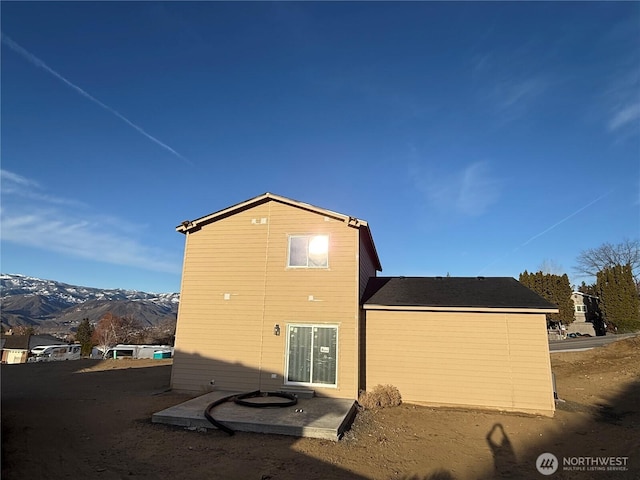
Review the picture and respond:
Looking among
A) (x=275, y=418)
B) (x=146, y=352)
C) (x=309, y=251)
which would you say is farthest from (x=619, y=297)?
(x=146, y=352)

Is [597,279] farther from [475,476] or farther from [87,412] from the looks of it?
[87,412]

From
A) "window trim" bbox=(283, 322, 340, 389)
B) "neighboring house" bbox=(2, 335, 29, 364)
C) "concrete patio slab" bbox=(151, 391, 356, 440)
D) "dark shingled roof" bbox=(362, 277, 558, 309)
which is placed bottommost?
"neighboring house" bbox=(2, 335, 29, 364)

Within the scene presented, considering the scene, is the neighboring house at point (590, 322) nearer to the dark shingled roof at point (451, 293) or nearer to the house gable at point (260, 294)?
the dark shingled roof at point (451, 293)

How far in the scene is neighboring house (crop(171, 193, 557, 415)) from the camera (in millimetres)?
11203

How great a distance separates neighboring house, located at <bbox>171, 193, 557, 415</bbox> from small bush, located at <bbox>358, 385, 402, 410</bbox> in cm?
30

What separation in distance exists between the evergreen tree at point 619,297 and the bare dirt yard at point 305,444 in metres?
36.4

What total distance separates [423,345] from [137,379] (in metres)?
12.1

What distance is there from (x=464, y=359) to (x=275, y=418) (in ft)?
20.9

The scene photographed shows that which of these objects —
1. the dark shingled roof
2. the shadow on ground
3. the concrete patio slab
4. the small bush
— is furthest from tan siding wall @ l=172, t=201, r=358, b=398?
→ the concrete patio slab

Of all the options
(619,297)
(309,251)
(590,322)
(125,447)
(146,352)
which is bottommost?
(146,352)

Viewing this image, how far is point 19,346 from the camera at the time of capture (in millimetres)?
46469

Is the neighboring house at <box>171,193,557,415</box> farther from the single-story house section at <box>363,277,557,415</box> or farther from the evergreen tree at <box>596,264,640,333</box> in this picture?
the evergreen tree at <box>596,264,640,333</box>

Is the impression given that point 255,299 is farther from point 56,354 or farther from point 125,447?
point 56,354

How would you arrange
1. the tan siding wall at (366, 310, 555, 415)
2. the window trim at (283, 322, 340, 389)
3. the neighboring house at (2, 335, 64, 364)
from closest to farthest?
the tan siding wall at (366, 310, 555, 415), the window trim at (283, 322, 340, 389), the neighboring house at (2, 335, 64, 364)
